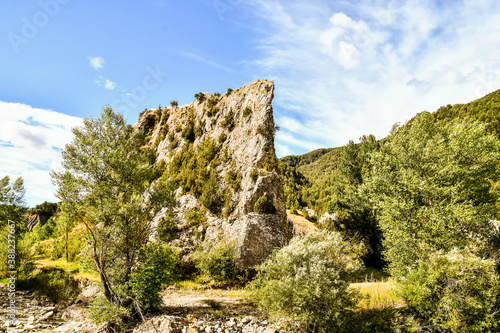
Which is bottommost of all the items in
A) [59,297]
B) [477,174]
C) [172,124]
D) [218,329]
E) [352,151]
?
[59,297]

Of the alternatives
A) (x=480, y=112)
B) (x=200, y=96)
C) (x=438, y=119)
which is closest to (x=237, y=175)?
(x=200, y=96)

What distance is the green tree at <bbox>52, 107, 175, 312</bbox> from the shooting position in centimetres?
1227

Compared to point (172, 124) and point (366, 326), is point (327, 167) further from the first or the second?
point (366, 326)

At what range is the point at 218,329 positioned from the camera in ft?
35.5

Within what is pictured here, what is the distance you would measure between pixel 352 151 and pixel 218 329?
29.9 metres

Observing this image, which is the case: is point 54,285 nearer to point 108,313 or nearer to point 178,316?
point 108,313

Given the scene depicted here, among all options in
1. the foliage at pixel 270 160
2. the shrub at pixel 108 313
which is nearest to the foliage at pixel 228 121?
the foliage at pixel 270 160

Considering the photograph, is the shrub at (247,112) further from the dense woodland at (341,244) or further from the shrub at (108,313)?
the shrub at (108,313)

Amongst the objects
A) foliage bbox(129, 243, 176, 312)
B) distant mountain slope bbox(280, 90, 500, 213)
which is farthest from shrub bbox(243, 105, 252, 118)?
distant mountain slope bbox(280, 90, 500, 213)

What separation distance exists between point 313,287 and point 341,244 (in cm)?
275

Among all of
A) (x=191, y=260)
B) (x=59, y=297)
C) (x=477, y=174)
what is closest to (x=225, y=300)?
(x=191, y=260)

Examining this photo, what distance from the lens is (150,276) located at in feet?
41.3

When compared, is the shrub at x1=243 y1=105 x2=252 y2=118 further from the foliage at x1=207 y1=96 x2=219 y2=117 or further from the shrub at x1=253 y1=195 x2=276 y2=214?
the shrub at x1=253 y1=195 x2=276 y2=214

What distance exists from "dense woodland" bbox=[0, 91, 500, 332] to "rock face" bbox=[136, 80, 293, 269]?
252cm
